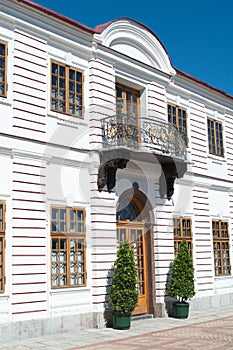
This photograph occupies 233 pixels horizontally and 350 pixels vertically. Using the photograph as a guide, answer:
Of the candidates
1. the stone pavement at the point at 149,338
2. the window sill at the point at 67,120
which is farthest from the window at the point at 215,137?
the stone pavement at the point at 149,338

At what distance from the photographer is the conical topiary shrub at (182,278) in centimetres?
1441

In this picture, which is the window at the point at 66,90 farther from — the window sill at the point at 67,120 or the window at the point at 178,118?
the window at the point at 178,118

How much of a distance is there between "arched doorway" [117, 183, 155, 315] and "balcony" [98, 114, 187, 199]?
868mm

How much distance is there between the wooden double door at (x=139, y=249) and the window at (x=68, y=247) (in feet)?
5.69

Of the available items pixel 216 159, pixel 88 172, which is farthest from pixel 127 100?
pixel 216 159

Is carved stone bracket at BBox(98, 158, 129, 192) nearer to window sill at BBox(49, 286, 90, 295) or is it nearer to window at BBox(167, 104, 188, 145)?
window sill at BBox(49, 286, 90, 295)

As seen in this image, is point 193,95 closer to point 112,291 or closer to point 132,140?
point 132,140

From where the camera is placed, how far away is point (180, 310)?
47.8 feet

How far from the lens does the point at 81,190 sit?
13.1 meters

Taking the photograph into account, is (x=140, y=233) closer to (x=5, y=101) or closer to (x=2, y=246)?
(x=2, y=246)

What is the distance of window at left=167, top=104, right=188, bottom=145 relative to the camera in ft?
54.9

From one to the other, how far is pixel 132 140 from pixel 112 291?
13.3 feet

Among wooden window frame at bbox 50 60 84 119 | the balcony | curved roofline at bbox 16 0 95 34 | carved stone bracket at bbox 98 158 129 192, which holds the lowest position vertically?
carved stone bracket at bbox 98 158 129 192

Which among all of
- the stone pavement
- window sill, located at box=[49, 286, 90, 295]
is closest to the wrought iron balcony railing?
window sill, located at box=[49, 286, 90, 295]
